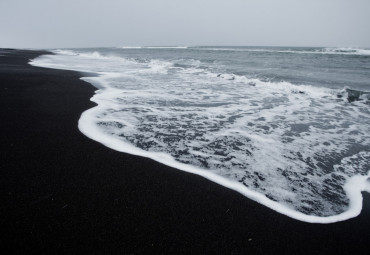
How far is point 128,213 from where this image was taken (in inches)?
89.9

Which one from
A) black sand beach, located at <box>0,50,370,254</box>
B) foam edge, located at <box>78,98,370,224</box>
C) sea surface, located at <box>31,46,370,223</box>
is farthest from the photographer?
sea surface, located at <box>31,46,370,223</box>

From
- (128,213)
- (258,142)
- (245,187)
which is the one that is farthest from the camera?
(258,142)

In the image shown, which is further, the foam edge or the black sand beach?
the foam edge

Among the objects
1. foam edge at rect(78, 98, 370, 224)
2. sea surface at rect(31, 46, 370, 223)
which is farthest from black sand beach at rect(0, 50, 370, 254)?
sea surface at rect(31, 46, 370, 223)

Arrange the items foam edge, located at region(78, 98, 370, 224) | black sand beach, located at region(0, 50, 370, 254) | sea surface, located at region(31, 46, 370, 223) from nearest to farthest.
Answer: black sand beach, located at region(0, 50, 370, 254), foam edge, located at region(78, 98, 370, 224), sea surface, located at region(31, 46, 370, 223)

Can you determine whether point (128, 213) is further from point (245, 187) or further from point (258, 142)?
point (258, 142)

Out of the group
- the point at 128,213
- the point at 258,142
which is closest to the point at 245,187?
the point at 128,213

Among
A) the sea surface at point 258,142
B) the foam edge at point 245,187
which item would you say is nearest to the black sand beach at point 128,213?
the foam edge at point 245,187

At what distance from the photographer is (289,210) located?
2637 millimetres

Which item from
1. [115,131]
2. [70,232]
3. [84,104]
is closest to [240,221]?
[70,232]

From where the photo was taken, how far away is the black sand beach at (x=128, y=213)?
1.96 meters

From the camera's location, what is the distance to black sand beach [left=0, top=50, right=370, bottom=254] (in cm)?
196

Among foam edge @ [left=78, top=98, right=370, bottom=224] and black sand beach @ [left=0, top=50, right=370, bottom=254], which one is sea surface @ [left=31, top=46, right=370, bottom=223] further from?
black sand beach @ [left=0, top=50, right=370, bottom=254]

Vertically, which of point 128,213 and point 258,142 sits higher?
point 128,213
